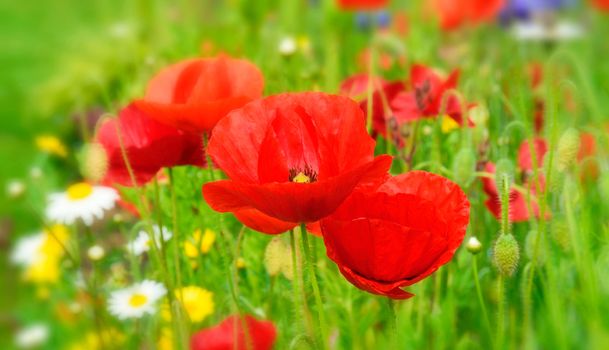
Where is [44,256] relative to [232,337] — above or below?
above

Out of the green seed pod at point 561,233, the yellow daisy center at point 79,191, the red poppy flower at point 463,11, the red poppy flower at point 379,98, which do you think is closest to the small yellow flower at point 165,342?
the yellow daisy center at point 79,191

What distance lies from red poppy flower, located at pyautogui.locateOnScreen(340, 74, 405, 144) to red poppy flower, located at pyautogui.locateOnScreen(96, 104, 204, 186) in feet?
0.56

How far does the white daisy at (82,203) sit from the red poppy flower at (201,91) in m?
0.26

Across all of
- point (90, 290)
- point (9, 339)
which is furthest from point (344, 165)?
point (9, 339)

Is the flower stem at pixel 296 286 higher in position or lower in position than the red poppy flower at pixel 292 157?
lower

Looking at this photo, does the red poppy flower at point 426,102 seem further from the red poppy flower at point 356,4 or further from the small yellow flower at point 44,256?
the red poppy flower at point 356,4

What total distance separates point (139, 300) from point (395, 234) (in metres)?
0.42

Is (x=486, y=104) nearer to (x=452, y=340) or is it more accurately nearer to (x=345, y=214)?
(x=452, y=340)

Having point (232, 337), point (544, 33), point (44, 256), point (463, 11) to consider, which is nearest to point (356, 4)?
point (463, 11)

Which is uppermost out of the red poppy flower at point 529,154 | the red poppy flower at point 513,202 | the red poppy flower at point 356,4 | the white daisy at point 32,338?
the red poppy flower at point 356,4

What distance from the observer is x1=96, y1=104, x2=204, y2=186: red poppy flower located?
77cm

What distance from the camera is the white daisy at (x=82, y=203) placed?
1.05m

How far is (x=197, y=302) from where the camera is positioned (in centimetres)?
90

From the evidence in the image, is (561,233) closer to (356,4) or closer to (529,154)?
(529,154)
